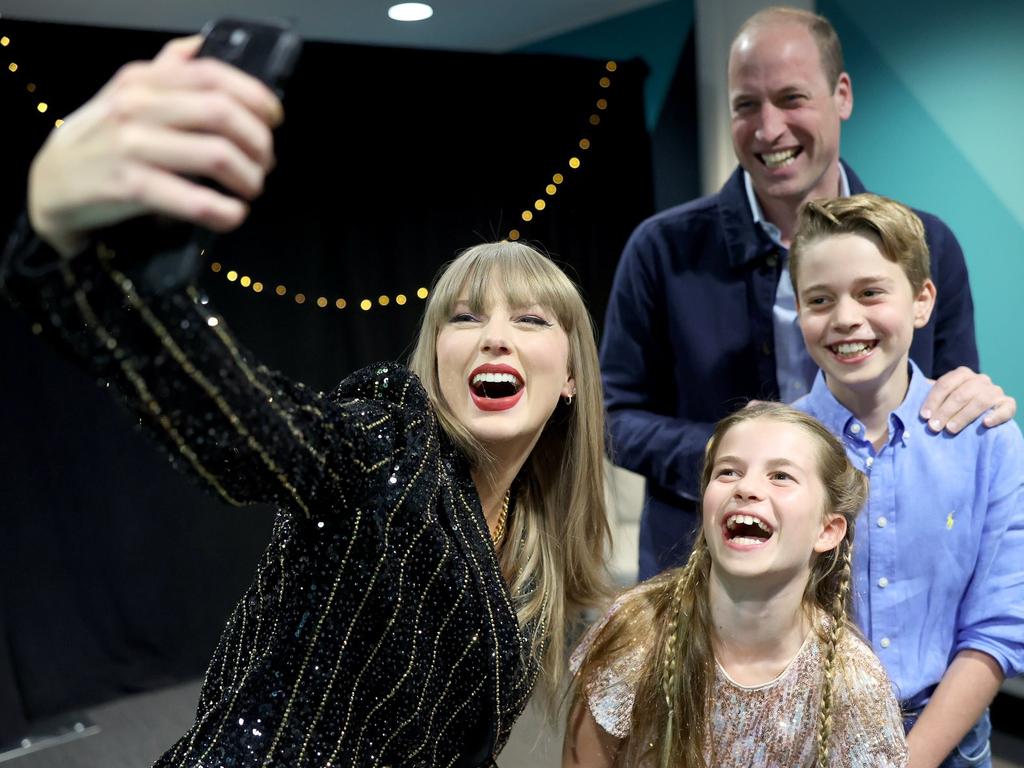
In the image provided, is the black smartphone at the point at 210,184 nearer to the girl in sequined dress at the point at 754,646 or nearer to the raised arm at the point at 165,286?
the raised arm at the point at 165,286

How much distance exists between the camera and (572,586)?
1675mm

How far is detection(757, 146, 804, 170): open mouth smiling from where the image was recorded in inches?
79.3

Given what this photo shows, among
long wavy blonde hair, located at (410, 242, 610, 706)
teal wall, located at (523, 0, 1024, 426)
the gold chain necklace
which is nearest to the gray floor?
teal wall, located at (523, 0, 1024, 426)

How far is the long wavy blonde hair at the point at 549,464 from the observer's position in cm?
154

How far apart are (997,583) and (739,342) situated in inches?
27.3

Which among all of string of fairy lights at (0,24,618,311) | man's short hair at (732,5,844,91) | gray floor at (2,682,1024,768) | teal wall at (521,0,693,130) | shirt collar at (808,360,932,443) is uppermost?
teal wall at (521,0,693,130)

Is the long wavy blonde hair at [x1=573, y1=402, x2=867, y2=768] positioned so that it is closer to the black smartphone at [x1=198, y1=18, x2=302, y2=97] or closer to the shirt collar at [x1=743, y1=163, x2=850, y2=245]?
the shirt collar at [x1=743, y1=163, x2=850, y2=245]

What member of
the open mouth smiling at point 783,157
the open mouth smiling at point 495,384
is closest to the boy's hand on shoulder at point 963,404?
the open mouth smiling at point 783,157

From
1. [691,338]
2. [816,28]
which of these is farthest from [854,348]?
[816,28]

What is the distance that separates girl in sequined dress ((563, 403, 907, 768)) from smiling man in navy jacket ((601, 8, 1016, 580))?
400mm

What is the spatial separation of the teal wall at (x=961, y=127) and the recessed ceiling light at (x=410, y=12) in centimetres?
197

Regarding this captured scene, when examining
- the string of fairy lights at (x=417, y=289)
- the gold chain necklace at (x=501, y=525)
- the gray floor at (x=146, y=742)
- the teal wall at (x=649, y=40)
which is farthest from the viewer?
the teal wall at (x=649, y=40)

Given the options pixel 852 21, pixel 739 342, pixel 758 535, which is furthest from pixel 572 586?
pixel 852 21

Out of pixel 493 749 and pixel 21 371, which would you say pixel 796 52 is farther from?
pixel 21 371
